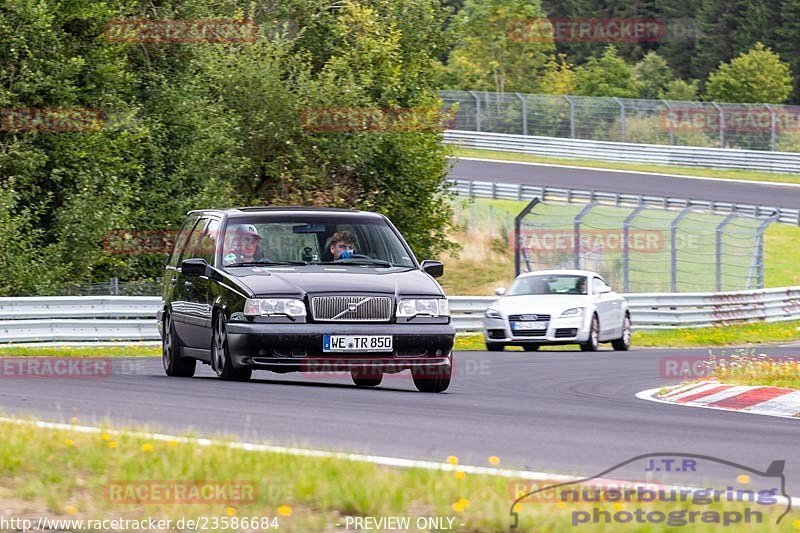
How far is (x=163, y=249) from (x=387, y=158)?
6.61 meters

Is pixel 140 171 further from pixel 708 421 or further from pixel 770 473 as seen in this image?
pixel 770 473

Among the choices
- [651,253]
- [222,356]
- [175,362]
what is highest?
[222,356]

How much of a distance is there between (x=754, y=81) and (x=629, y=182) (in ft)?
111

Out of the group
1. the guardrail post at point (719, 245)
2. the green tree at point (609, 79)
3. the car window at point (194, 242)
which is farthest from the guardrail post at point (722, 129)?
the car window at point (194, 242)

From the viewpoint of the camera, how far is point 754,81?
8362 cm

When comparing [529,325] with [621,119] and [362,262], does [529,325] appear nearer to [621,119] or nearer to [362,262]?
[362,262]

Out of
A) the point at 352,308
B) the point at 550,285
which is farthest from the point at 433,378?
the point at 550,285

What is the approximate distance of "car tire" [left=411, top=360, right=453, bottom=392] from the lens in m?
12.9

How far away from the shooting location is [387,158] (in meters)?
35.1

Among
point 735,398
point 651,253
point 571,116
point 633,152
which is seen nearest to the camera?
point 735,398

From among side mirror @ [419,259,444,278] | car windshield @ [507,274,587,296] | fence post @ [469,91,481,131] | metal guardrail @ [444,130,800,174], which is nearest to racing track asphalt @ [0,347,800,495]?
side mirror @ [419,259,444,278]

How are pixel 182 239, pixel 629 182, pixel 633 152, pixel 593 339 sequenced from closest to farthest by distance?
1. pixel 182 239
2. pixel 593 339
3. pixel 629 182
4. pixel 633 152

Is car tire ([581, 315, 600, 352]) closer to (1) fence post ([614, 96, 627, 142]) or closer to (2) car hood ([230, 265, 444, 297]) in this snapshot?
(2) car hood ([230, 265, 444, 297])

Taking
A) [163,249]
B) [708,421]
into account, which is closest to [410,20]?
[163,249]
